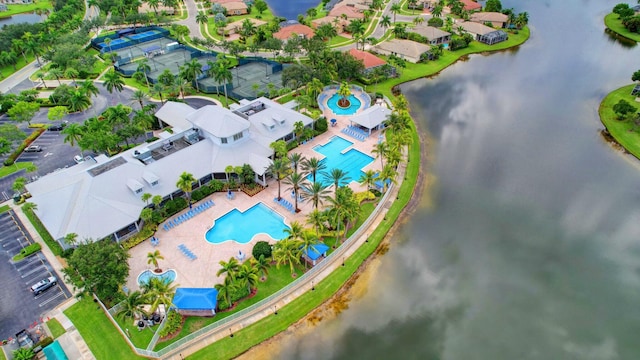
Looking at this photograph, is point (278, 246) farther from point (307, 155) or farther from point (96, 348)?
point (307, 155)

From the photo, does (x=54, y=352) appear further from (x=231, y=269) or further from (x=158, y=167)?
(x=158, y=167)

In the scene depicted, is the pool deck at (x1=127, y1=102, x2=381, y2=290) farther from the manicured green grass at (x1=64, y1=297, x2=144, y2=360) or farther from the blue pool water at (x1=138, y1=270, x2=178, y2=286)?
the manicured green grass at (x1=64, y1=297, x2=144, y2=360)

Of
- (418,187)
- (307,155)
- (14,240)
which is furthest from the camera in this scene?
(307,155)

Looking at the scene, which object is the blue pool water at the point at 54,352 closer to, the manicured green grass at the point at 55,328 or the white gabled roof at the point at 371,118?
the manicured green grass at the point at 55,328

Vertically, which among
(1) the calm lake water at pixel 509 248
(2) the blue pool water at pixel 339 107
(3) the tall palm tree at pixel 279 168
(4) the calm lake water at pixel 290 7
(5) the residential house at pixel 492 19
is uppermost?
(5) the residential house at pixel 492 19

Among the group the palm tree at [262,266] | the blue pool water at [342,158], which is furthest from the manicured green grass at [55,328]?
the blue pool water at [342,158]

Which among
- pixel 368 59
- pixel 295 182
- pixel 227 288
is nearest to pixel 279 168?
pixel 295 182

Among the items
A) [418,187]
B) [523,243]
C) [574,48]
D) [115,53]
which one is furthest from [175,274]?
[574,48]
